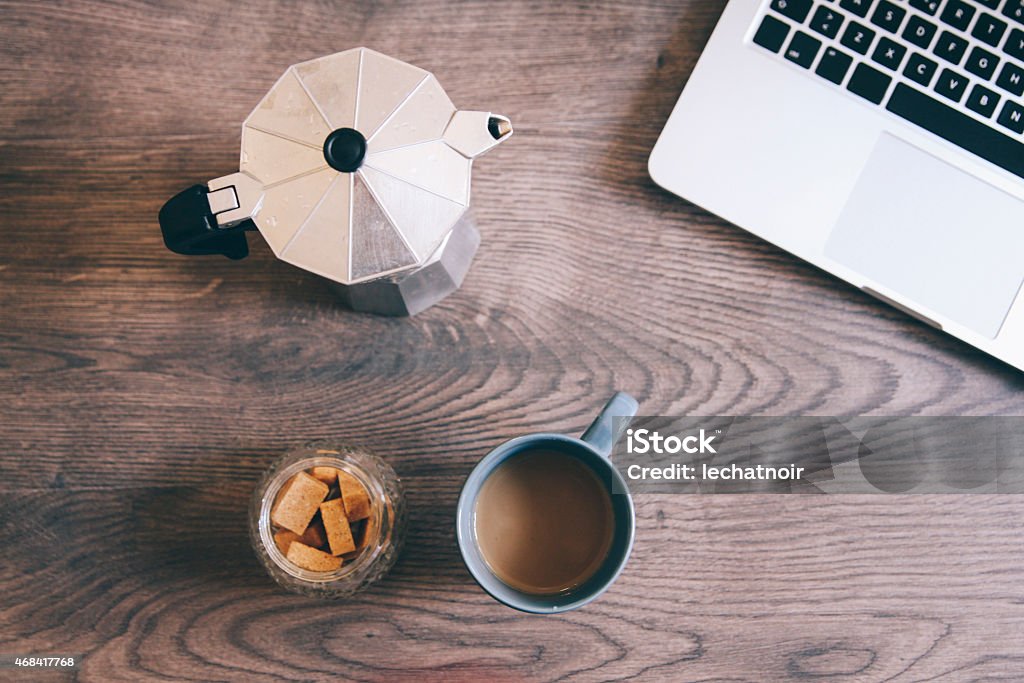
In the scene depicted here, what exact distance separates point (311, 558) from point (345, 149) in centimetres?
30

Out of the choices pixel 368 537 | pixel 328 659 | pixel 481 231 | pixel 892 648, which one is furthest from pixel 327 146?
pixel 892 648

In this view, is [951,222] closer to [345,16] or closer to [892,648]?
[892,648]

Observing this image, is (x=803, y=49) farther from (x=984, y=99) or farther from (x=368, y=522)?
(x=368, y=522)

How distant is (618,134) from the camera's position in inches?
24.3

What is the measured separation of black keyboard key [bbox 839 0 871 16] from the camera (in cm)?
58

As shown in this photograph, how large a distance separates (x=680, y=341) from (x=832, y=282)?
0.14 metres

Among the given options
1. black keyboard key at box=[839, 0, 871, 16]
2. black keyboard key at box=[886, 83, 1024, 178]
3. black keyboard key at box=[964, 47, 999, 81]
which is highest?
black keyboard key at box=[839, 0, 871, 16]

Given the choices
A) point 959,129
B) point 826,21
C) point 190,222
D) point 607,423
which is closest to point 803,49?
point 826,21

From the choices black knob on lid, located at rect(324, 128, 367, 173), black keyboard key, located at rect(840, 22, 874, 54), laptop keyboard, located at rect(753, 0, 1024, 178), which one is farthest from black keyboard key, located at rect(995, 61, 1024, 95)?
black knob on lid, located at rect(324, 128, 367, 173)

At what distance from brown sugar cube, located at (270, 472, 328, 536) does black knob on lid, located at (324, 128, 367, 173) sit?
24cm

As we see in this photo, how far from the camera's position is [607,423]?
1.74 ft

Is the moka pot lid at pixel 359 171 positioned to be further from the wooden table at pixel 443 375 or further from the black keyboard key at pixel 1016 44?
the black keyboard key at pixel 1016 44

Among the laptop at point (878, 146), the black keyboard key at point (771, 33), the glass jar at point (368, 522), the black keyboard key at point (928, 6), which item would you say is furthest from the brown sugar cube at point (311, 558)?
the black keyboard key at point (928, 6)

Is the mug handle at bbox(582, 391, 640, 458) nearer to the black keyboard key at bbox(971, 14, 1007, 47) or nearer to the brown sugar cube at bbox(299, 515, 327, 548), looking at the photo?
the brown sugar cube at bbox(299, 515, 327, 548)
